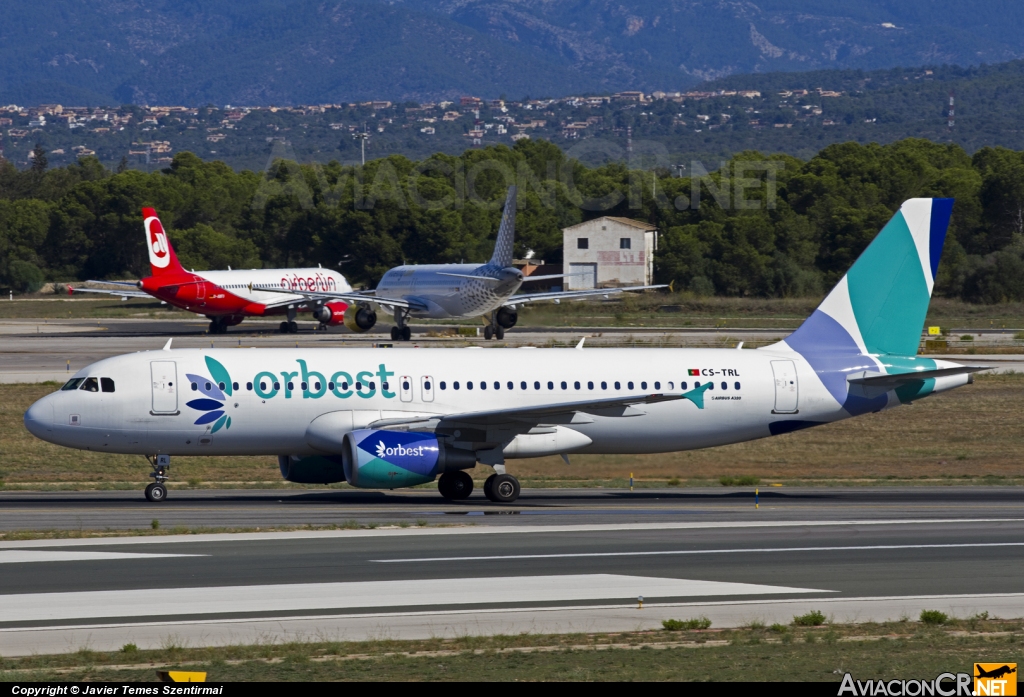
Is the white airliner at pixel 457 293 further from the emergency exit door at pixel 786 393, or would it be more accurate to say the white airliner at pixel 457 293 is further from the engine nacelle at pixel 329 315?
the emergency exit door at pixel 786 393

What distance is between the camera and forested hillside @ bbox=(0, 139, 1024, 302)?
12306 centimetres

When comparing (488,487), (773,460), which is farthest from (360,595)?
(773,460)

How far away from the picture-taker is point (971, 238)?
414 feet

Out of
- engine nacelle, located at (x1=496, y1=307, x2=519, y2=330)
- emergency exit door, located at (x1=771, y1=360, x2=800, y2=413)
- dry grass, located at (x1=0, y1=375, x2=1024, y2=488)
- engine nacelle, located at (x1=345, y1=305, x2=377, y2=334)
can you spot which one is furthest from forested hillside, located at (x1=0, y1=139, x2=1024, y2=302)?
emergency exit door, located at (x1=771, y1=360, x2=800, y2=413)

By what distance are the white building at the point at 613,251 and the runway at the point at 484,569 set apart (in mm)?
91407

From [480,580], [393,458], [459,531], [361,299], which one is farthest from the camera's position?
[361,299]

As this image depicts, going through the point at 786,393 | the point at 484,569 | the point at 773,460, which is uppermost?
the point at 786,393

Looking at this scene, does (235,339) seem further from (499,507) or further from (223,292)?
(499,507)

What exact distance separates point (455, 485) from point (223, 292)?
61183 mm

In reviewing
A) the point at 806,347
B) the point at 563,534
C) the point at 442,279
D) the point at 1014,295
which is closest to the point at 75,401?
the point at 563,534

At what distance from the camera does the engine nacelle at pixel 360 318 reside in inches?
3376

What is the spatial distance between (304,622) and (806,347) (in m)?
19.7

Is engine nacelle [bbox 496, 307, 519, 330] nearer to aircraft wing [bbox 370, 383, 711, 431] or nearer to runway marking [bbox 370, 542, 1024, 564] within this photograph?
aircraft wing [bbox 370, 383, 711, 431]

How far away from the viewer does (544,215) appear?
13875 cm
